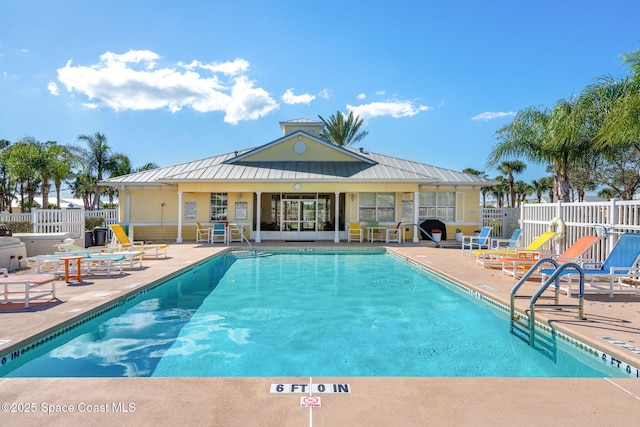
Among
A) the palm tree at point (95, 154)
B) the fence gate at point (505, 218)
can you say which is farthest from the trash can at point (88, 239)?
the palm tree at point (95, 154)

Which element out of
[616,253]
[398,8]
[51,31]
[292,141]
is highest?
[398,8]

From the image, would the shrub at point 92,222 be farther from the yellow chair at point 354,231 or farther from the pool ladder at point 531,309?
the pool ladder at point 531,309

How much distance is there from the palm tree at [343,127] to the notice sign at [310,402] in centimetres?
3476

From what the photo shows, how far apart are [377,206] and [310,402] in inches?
622

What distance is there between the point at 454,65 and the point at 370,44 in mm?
4959

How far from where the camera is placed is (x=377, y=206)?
60.0 ft

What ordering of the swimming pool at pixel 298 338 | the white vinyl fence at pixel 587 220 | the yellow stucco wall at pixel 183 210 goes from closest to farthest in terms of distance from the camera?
the swimming pool at pixel 298 338
the white vinyl fence at pixel 587 220
the yellow stucco wall at pixel 183 210

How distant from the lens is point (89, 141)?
1273 inches

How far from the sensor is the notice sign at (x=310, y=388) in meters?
3.08

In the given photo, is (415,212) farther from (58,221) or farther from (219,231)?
(58,221)

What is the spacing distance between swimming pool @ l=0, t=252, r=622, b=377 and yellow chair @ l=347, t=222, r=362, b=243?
8.36 metres

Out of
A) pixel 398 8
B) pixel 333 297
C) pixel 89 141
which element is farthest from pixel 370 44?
pixel 89 141

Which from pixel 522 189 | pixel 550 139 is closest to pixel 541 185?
pixel 522 189

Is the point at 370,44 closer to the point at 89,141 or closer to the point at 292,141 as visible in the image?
the point at 292,141
